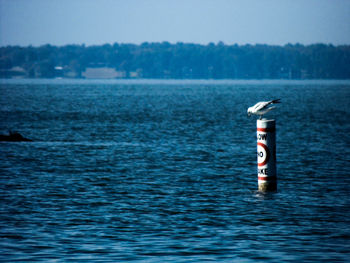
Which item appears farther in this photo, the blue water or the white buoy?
the white buoy

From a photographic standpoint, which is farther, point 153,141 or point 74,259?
point 153,141

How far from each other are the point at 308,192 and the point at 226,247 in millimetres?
8223

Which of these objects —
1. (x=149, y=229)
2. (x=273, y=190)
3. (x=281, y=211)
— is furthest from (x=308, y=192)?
(x=149, y=229)

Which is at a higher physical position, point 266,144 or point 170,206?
point 266,144

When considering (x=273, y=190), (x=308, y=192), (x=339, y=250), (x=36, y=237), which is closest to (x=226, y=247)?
(x=339, y=250)

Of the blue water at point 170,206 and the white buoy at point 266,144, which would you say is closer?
the blue water at point 170,206

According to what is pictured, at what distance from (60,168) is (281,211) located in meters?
12.9

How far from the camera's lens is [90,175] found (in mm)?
25609

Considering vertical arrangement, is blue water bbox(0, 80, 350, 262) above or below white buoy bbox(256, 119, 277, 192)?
below

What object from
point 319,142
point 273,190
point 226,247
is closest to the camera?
point 226,247

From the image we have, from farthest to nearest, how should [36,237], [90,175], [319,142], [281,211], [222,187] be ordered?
1. [319,142]
2. [90,175]
3. [222,187]
4. [281,211]
5. [36,237]

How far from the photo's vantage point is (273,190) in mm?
19656

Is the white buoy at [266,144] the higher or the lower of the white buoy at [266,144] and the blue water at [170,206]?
the higher

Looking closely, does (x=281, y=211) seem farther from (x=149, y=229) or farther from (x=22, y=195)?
(x=22, y=195)
